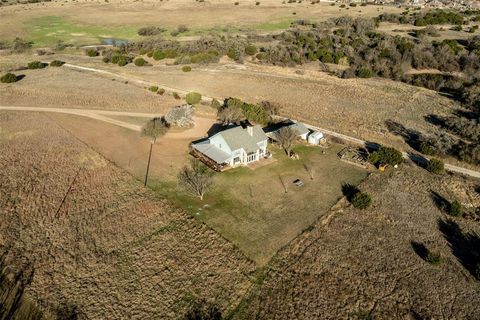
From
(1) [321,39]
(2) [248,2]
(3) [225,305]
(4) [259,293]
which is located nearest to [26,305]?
(3) [225,305]

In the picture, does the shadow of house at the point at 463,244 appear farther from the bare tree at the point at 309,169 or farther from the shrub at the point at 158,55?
the shrub at the point at 158,55

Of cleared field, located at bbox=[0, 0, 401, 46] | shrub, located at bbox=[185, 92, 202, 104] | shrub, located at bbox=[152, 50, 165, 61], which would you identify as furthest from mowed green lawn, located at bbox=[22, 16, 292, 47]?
shrub, located at bbox=[185, 92, 202, 104]

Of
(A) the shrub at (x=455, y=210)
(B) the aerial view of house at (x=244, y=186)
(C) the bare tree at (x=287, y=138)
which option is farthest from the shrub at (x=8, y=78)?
(A) the shrub at (x=455, y=210)

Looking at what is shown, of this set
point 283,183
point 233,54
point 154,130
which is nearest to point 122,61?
point 233,54

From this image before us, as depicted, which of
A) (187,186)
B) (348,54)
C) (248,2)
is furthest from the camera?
(248,2)

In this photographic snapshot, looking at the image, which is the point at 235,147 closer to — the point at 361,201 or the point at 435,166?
the point at 361,201

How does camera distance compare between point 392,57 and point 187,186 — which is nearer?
point 187,186

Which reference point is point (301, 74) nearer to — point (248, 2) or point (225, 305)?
point (225, 305)
